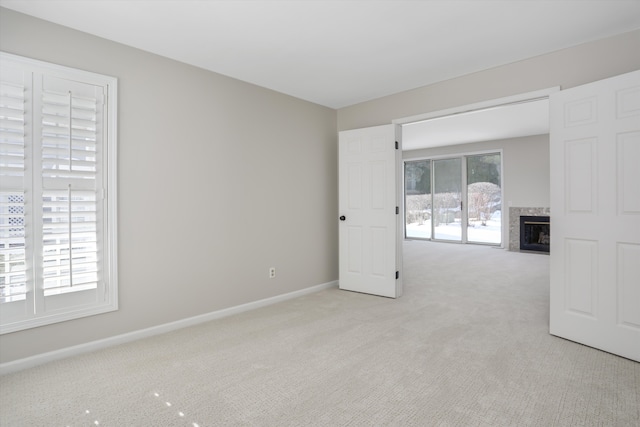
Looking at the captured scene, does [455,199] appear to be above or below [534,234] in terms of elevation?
above

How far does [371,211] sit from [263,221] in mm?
1385

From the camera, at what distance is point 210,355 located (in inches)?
102

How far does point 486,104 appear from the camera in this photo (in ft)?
11.3

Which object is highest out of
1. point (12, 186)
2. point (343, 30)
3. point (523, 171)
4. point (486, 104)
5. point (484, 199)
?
point (343, 30)

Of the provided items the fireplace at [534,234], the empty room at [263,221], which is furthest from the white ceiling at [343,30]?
the fireplace at [534,234]

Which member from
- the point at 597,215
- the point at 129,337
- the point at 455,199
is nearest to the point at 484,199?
the point at 455,199

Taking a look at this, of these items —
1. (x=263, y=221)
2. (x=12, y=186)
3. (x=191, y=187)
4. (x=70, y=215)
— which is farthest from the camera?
(x=263, y=221)

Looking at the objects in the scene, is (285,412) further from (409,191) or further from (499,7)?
(409,191)

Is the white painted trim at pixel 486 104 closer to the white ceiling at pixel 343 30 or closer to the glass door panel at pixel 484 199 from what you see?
the white ceiling at pixel 343 30

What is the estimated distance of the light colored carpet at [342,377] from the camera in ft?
6.05

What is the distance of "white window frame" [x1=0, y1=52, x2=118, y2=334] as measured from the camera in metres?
2.39

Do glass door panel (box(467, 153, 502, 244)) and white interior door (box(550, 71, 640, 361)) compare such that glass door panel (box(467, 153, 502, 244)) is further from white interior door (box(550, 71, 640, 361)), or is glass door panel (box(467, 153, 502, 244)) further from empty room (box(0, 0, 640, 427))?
white interior door (box(550, 71, 640, 361))

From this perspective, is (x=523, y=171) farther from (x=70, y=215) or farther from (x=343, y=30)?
(x=70, y=215)

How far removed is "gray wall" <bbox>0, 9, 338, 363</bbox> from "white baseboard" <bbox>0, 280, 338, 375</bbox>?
5 centimetres
